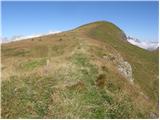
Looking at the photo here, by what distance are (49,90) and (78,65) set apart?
6.15 m

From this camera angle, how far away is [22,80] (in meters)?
23.3

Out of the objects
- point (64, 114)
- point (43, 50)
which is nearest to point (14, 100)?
point (64, 114)

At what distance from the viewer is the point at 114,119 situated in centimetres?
1798

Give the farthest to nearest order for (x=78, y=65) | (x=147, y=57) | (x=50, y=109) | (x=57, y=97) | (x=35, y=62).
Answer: (x=147, y=57) → (x=35, y=62) → (x=78, y=65) → (x=57, y=97) → (x=50, y=109)

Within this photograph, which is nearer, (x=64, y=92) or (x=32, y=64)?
(x=64, y=92)

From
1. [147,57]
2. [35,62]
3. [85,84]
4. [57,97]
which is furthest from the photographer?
[147,57]

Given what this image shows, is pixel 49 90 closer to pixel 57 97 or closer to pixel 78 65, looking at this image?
pixel 57 97

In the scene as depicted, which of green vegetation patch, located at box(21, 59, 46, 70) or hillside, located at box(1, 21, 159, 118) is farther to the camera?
green vegetation patch, located at box(21, 59, 46, 70)

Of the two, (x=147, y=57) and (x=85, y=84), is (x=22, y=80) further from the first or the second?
(x=147, y=57)

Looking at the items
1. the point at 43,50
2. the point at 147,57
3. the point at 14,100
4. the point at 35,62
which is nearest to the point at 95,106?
the point at 14,100

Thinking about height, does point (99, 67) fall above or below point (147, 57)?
above

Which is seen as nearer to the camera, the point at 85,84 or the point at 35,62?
the point at 85,84

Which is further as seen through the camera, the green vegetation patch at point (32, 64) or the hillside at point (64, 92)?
the green vegetation patch at point (32, 64)

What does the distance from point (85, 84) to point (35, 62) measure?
8.23 meters
